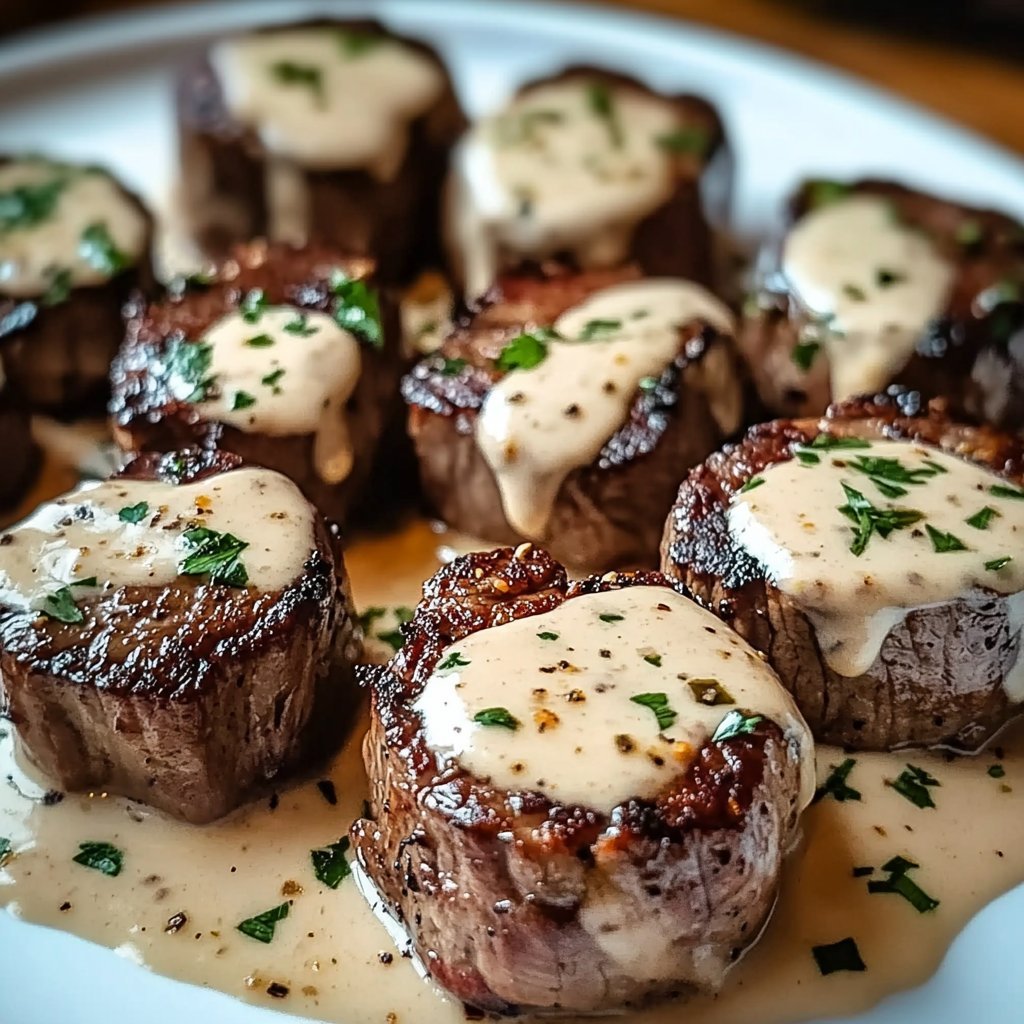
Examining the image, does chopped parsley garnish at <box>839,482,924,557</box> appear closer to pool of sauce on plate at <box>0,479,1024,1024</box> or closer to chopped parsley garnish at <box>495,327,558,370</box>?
pool of sauce on plate at <box>0,479,1024,1024</box>

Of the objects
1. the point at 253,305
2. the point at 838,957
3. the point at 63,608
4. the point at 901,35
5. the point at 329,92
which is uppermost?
the point at 329,92

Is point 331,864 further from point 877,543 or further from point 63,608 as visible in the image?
point 877,543

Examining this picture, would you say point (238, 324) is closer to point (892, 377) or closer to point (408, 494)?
point (408, 494)

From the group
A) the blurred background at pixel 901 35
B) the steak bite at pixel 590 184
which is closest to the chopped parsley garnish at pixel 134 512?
the steak bite at pixel 590 184

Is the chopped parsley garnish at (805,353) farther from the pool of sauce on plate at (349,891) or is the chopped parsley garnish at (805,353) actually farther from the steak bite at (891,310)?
the pool of sauce on plate at (349,891)

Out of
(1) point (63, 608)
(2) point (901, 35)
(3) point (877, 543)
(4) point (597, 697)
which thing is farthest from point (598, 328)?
(2) point (901, 35)

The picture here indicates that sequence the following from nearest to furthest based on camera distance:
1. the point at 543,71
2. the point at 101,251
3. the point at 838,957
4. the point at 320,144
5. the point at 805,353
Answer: the point at 838,957 → the point at 805,353 → the point at 101,251 → the point at 320,144 → the point at 543,71

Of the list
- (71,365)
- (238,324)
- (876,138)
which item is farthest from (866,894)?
(876,138)
